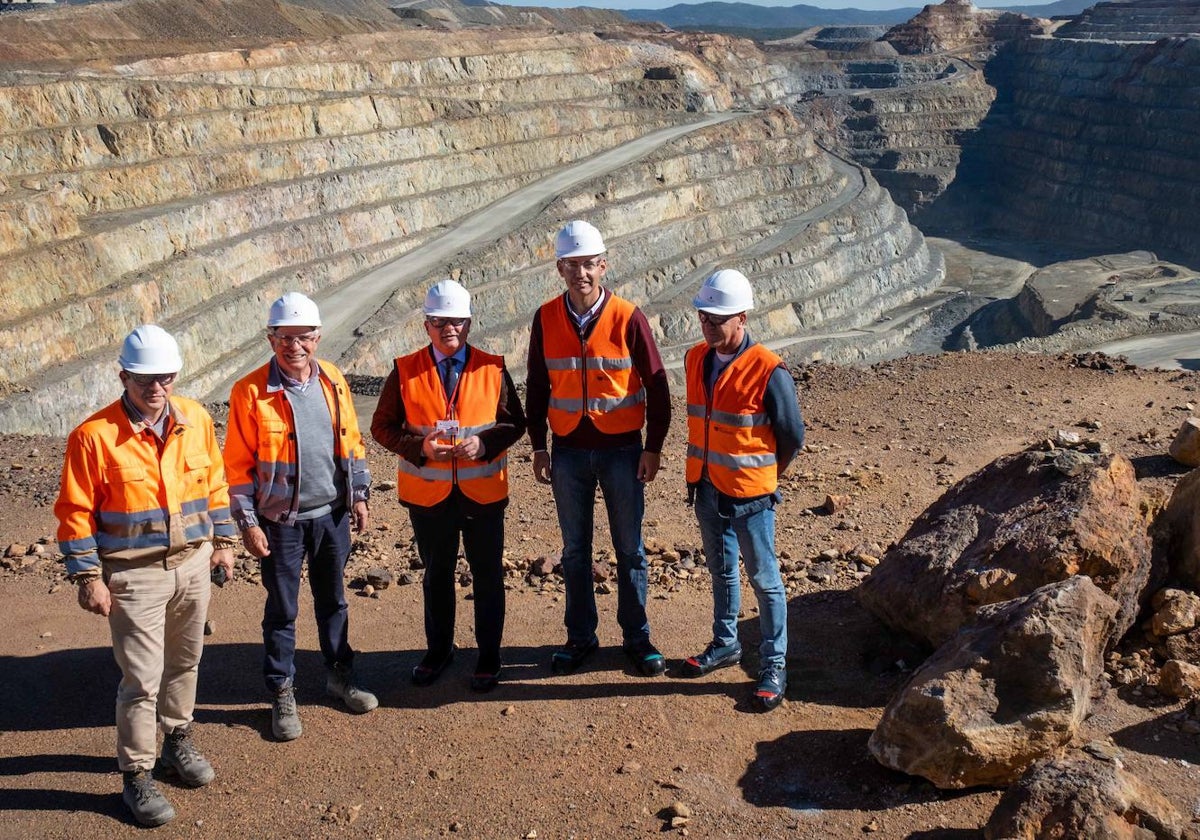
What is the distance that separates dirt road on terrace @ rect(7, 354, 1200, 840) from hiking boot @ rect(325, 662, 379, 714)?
0.08 meters

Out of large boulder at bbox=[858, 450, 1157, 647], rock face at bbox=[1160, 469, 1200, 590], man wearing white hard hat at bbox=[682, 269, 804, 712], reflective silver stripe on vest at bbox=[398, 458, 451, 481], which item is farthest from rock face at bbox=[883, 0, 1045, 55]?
reflective silver stripe on vest at bbox=[398, 458, 451, 481]

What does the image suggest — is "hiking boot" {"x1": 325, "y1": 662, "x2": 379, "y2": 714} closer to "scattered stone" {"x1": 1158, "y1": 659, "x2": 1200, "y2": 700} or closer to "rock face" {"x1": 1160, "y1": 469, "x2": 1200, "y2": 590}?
"scattered stone" {"x1": 1158, "y1": 659, "x2": 1200, "y2": 700}

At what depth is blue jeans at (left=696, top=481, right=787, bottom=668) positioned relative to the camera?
569cm

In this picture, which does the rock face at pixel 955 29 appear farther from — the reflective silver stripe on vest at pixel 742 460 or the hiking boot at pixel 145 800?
the hiking boot at pixel 145 800

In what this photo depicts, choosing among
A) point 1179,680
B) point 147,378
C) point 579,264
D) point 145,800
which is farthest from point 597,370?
point 1179,680

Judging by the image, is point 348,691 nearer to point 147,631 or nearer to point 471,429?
point 147,631

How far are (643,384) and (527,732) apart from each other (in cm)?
189

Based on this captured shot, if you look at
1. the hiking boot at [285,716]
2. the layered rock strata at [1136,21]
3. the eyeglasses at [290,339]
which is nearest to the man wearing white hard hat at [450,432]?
the eyeglasses at [290,339]

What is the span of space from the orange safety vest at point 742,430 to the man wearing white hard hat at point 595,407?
34 cm

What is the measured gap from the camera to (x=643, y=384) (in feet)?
19.7

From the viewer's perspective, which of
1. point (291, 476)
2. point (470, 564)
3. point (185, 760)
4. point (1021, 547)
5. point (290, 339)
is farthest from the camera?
point (470, 564)

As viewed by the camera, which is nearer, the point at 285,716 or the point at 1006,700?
the point at 1006,700

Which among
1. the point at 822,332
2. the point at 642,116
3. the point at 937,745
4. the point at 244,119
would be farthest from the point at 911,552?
the point at 642,116

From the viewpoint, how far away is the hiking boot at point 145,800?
190 inches
